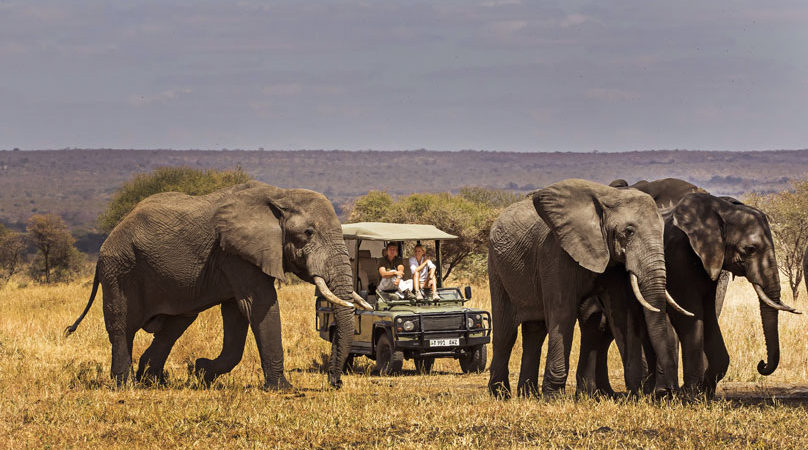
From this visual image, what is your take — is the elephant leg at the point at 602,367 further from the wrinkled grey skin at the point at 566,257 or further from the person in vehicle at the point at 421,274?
the person in vehicle at the point at 421,274

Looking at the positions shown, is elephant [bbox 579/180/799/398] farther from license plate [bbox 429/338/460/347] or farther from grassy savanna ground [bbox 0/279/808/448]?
license plate [bbox 429/338/460/347]

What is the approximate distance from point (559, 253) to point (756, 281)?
1.99 metres

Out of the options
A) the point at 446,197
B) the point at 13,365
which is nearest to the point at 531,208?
the point at 13,365

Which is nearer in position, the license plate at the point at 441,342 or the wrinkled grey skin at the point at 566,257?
the wrinkled grey skin at the point at 566,257

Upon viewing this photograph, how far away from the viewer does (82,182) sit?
182250mm

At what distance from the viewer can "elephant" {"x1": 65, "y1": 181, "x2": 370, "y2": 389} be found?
13.1 meters

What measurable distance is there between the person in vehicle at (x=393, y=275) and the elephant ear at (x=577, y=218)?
6512 millimetres

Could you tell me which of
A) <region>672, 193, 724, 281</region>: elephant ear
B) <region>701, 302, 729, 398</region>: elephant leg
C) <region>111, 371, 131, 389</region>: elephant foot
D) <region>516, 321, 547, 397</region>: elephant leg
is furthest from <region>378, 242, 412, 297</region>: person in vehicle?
<region>672, 193, 724, 281</region>: elephant ear

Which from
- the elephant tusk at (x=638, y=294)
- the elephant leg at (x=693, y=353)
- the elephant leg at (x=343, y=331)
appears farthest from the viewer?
the elephant leg at (x=343, y=331)

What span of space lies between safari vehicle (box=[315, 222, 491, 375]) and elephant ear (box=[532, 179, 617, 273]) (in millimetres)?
5890

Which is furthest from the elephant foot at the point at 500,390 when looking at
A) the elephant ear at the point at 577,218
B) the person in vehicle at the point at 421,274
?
the person in vehicle at the point at 421,274

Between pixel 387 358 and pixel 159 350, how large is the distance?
4.61 m

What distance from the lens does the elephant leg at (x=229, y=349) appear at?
44.5ft

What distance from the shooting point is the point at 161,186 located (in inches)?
2144
